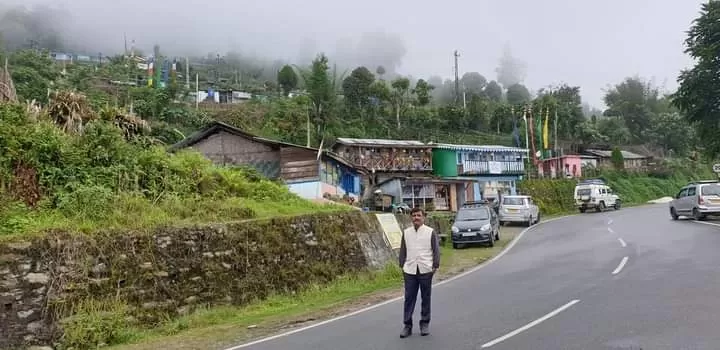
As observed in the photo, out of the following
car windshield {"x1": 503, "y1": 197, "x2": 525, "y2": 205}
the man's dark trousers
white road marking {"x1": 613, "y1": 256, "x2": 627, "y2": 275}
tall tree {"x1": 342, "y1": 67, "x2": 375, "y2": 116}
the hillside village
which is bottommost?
white road marking {"x1": 613, "y1": 256, "x2": 627, "y2": 275}

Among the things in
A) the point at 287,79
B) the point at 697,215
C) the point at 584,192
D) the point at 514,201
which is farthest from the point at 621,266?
the point at 287,79

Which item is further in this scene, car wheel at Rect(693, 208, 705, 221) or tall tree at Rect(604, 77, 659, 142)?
tall tree at Rect(604, 77, 659, 142)

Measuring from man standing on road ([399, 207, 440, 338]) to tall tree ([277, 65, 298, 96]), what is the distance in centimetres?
5860

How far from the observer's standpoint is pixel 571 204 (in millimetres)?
56219

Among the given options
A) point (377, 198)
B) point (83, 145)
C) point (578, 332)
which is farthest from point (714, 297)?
point (377, 198)

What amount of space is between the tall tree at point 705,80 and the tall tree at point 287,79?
4180 cm

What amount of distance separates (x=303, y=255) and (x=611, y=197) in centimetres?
4379

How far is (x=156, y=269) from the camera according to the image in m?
11.6

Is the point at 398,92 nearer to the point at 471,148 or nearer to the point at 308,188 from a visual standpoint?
the point at 471,148

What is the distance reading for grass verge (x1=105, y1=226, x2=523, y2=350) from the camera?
9.60 meters

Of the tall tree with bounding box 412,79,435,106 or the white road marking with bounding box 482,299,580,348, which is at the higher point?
the tall tree with bounding box 412,79,435,106

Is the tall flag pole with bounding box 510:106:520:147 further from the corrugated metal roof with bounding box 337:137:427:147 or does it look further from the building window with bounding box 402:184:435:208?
the building window with bounding box 402:184:435:208

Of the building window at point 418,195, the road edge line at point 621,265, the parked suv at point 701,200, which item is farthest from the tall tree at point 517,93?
the road edge line at point 621,265

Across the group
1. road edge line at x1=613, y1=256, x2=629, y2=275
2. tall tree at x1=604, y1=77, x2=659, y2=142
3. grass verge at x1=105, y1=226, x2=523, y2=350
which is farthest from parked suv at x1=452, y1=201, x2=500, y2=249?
tall tree at x1=604, y1=77, x2=659, y2=142
